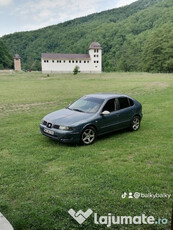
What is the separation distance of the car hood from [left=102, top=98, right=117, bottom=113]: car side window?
2.61ft

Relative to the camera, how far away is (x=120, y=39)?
11281 cm

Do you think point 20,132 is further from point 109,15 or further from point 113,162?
point 109,15

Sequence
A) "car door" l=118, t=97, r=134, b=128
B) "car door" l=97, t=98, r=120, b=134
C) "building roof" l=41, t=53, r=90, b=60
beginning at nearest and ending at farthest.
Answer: "car door" l=97, t=98, r=120, b=134, "car door" l=118, t=97, r=134, b=128, "building roof" l=41, t=53, r=90, b=60

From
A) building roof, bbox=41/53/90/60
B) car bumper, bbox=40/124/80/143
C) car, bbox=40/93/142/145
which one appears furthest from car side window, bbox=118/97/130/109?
building roof, bbox=41/53/90/60

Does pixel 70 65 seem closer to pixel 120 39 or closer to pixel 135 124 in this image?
pixel 120 39

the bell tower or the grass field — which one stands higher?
the bell tower

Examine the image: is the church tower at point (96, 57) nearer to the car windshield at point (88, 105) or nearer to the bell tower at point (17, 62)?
the bell tower at point (17, 62)

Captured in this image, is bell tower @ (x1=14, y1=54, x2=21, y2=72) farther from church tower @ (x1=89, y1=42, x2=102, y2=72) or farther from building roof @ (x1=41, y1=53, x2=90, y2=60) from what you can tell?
church tower @ (x1=89, y1=42, x2=102, y2=72)

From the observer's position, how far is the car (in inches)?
267

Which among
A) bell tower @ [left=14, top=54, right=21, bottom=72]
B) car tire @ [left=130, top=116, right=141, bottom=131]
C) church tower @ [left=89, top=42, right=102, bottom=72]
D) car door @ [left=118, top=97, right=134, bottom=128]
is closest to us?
car door @ [left=118, top=97, right=134, bottom=128]

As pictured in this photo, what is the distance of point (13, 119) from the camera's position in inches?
445

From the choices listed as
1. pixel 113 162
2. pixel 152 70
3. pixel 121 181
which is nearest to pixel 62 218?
pixel 121 181

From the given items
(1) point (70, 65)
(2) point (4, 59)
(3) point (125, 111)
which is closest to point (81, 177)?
(3) point (125, 111)

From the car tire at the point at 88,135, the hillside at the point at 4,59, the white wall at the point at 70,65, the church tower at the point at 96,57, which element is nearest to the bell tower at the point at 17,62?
the hillside at the point at 4,59
